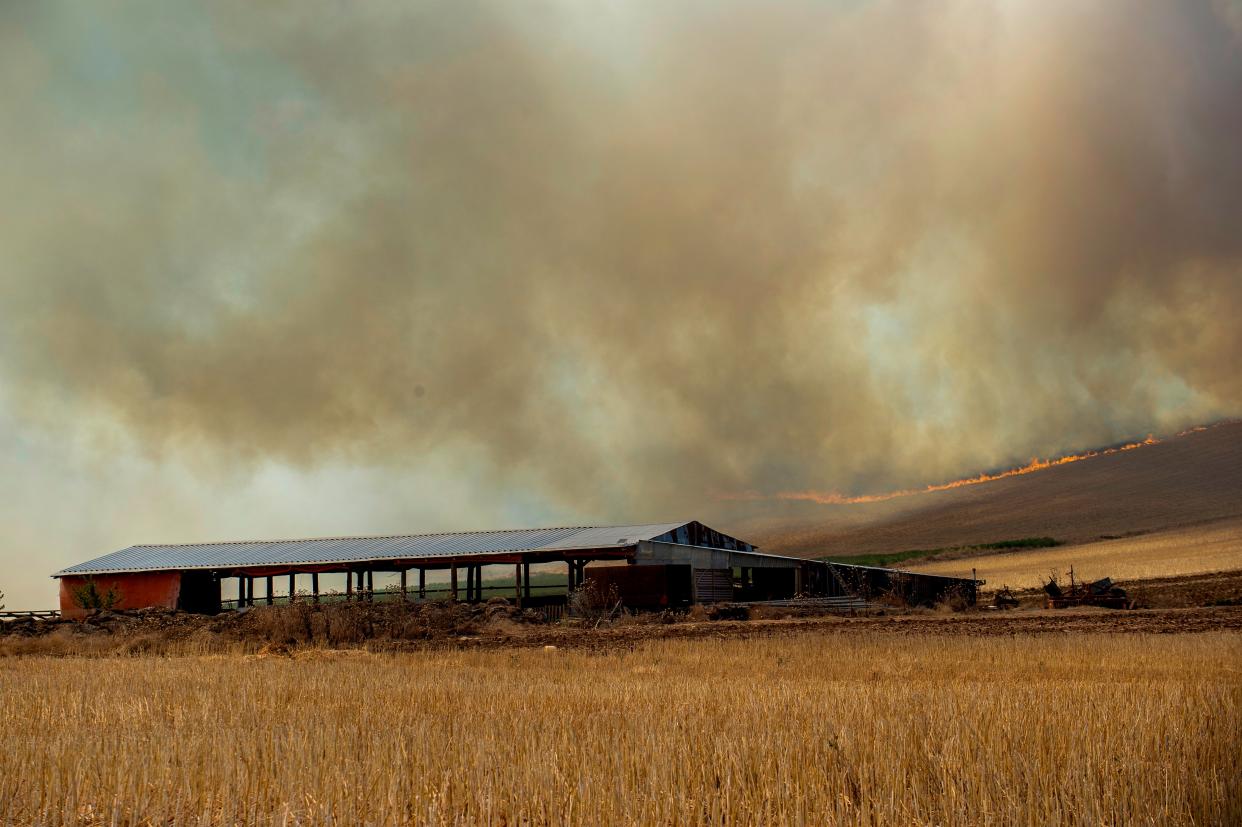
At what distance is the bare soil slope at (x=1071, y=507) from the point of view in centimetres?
10069

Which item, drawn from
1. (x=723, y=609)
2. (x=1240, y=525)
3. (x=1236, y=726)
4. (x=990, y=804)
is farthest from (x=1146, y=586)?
(x=990, y=804)

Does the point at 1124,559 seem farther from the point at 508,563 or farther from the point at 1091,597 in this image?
the point at 508,563

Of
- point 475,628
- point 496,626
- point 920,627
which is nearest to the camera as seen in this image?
point 920,627

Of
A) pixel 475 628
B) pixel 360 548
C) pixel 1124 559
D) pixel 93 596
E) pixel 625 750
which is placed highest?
pixel 360 548

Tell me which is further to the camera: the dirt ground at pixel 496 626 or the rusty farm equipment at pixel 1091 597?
the rusty farm equipment at pixel 1091 597

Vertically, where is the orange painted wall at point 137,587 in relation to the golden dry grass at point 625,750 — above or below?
above

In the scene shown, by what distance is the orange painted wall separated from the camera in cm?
5528

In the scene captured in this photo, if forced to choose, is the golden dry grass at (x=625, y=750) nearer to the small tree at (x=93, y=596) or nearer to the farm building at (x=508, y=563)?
the farm building at (x=508, y=563)

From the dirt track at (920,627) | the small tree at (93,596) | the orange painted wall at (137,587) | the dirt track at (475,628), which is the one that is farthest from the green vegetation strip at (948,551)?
the small tree at (93,596)

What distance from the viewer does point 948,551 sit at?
328 feet

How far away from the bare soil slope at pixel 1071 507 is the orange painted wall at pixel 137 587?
2881 inches

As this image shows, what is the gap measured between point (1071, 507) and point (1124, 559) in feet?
157

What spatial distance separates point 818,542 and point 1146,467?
42.4m

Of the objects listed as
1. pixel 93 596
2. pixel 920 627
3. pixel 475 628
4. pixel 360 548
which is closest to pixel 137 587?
pixel 93 596
